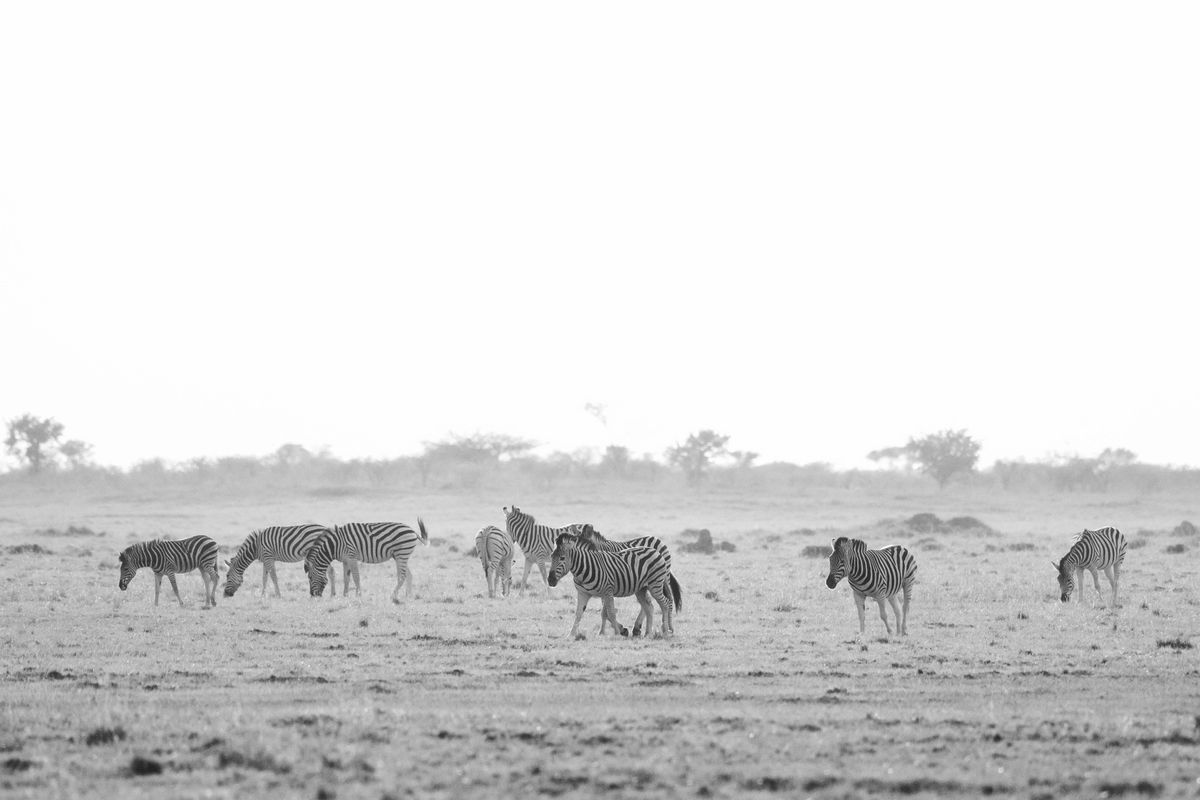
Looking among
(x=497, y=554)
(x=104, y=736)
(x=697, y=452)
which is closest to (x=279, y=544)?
(x=497, y=554)

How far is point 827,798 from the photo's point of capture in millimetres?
8617

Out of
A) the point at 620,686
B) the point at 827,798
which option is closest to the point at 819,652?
the point at 620,686

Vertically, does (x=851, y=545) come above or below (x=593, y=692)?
above

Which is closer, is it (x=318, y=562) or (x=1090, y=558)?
(x=1090, y=558)

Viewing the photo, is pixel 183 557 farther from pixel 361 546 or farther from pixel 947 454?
pixel 947 454

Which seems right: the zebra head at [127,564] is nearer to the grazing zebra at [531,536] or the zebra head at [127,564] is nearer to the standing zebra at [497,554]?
the standing zebra at [497,554]

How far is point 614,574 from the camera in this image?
1841cm

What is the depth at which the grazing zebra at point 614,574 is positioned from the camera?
60.3 feet

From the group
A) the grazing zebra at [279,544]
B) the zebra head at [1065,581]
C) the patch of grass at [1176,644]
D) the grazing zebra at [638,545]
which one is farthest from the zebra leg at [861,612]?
the grazing zebra at [279,544]

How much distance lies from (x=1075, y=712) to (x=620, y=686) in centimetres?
440

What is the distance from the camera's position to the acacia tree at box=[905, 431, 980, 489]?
95.9m

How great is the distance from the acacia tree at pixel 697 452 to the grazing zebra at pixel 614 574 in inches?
3200

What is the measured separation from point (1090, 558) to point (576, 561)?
1059 cm

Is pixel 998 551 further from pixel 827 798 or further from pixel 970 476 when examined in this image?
pixel 970 476
